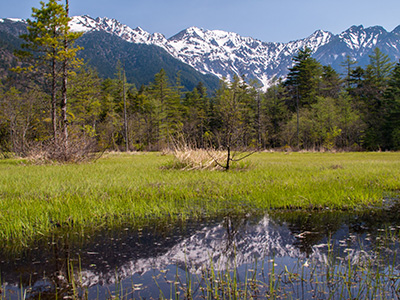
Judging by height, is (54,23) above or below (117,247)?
above

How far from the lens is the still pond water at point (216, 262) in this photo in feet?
8.20

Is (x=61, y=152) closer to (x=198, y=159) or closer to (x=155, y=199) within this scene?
(x=198, y=159)

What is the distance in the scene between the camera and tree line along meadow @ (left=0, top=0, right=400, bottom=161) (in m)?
14.7

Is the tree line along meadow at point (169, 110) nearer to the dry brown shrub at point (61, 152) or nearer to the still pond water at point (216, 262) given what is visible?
the dry brown shrub at point (61, 152)

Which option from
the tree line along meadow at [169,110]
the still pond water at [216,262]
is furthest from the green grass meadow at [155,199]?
the tree line along meadow at [169,110]

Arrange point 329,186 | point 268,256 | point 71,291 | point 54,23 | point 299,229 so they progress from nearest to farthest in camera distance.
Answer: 1. point 71,291
2. point 268,256
3. point 299,229
4. point 329,186
5. point 54,23

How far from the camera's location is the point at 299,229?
436cm

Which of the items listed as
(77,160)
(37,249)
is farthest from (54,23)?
(37,249)

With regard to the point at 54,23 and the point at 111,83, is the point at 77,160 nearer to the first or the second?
the point at 54,23

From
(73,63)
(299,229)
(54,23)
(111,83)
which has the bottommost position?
(299,229)

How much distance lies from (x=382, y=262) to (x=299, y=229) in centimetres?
141

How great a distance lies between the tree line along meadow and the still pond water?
581cm

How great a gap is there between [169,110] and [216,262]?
5888cm

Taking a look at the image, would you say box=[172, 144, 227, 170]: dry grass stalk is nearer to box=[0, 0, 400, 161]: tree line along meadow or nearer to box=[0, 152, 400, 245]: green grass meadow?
box=[0, 0, 400, 161]: tree line along meadow
